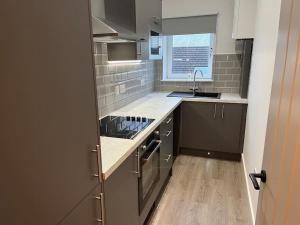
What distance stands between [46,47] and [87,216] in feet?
2.43

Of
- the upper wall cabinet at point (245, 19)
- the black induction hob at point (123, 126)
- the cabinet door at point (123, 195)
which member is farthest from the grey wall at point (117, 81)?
the upper wall cabinet at point (245, 19)

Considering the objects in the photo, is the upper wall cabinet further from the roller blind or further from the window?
the window

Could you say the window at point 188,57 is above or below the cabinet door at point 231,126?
above

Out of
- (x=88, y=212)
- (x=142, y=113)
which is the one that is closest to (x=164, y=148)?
(x=142, y=113)

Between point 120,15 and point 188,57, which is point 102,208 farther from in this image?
point 188,57

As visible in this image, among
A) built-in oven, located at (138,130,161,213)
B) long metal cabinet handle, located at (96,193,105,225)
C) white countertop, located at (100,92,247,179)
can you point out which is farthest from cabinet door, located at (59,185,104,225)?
built-in oven, located at (138,130,161,213)

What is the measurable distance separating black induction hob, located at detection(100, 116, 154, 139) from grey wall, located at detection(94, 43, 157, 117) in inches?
7.6

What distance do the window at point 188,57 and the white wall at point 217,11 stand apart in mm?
179

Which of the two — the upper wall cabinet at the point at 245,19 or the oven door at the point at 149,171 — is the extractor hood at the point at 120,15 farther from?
the upper wall cabinet at the point at 245,19

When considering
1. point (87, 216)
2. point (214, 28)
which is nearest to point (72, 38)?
point (87, 216)

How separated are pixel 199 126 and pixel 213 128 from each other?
0.66 ft

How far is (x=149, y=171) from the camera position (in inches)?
76.5

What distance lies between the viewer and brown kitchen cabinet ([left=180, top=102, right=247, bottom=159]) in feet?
10.2

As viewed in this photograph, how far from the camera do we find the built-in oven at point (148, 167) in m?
1.70
